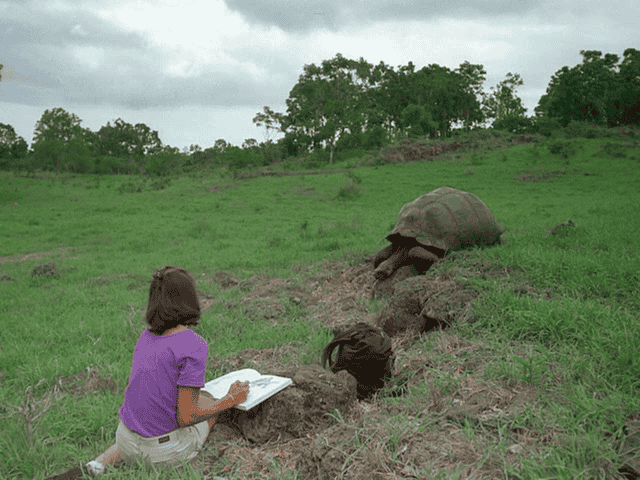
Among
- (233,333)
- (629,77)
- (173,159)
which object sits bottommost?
(233,333)

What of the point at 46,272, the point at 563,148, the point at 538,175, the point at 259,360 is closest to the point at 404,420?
the point at 259,360

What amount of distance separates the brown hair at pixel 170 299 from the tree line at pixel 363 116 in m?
31.4

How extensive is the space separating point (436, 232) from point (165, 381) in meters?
4.24

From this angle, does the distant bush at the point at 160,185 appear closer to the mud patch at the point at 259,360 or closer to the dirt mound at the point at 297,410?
the mud patch at the point at 259,360

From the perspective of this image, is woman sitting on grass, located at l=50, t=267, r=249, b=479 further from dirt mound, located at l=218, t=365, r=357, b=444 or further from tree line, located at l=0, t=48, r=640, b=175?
tree line, located at l=0, t=48, r=640, b=175

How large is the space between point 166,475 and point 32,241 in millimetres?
12288

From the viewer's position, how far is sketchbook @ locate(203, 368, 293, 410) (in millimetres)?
2523

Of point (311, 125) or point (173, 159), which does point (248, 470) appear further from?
point (173, 159)

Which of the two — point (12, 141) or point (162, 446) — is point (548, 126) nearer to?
point (162, 446)

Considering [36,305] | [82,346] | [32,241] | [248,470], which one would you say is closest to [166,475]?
[248,470]

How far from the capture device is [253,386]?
2713mm

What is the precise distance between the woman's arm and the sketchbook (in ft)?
0.20

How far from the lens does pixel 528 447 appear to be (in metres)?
2.11

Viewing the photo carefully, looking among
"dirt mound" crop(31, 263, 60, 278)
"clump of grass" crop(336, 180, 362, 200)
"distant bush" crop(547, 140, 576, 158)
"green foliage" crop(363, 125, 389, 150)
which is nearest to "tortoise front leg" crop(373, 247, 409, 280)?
"dirt mound" crop(31, 263, 60, 278)
